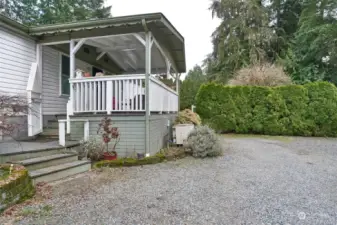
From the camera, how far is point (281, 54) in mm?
18516

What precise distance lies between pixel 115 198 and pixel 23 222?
117 centimetres

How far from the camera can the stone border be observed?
9.71 ft

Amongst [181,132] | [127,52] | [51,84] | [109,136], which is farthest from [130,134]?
[127,52]

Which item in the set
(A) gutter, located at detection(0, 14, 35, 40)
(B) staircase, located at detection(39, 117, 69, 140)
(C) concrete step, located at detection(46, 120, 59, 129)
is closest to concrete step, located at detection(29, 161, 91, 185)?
(B) staircase, located at detection(39, 117, 69, 140)

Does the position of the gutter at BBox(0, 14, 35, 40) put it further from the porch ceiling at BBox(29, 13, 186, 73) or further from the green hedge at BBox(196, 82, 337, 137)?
the green hedge at BBox(196, 82, 337, 137)

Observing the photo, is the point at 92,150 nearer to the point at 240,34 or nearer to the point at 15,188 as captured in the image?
the point at 15,188

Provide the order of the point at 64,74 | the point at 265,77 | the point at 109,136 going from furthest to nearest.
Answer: the point at 265,77
the point at 64,74
the point at 109,136

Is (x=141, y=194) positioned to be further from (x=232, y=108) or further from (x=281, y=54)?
(x=281, y=54)

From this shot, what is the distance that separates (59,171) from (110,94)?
2.25m

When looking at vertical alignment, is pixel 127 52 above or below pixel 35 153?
above

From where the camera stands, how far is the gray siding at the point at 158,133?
6133 millimetres

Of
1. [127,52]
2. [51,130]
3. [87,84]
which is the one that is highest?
[127,52]

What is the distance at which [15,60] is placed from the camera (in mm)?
6117

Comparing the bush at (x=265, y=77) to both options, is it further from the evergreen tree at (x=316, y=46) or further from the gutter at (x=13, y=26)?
A: the gutter at (x=13, y=26)
